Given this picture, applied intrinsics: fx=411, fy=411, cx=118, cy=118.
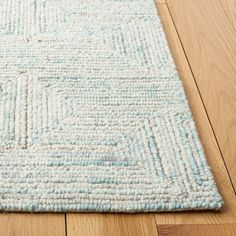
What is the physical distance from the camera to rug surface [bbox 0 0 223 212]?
64 cm

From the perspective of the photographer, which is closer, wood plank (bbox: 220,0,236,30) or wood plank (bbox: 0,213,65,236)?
wood plank (bbox: 0,213,65,236)

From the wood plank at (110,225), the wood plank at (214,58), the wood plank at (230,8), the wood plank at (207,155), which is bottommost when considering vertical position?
the wood plank at (110,225)

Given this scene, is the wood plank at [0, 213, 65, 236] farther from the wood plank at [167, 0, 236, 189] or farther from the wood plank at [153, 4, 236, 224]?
the wood plank at [167, 0, 236, 189]

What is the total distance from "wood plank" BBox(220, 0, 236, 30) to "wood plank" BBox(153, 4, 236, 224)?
0.51 feet

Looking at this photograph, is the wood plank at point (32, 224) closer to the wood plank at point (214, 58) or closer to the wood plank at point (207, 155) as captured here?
the wood plank at point (207, 155)

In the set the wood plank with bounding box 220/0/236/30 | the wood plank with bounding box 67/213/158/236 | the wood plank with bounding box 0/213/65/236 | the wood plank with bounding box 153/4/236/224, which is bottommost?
the wood plank with bounding box 0/213/65/236

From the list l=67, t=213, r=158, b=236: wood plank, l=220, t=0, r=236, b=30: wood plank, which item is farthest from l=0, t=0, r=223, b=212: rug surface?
l=220, t=0, r=236, b=30: wood plank

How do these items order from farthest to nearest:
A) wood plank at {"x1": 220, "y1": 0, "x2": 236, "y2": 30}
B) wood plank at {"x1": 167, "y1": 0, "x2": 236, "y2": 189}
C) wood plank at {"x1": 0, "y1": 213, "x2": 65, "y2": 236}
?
wood plank at {"x1": 220, "y1": 0, "x2": 236, "y2": 30}
wood plank at {"x1": 167, "y1": 0, "x2": 236, "y2": 189}
wood plank at {"x1": 0, "y1": 213, "x2": 65, "y2": 236}

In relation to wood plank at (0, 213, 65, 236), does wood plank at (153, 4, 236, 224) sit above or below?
above

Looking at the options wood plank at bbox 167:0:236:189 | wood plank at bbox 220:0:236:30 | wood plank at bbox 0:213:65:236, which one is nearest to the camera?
wood plank at bbox 0:213:65:236

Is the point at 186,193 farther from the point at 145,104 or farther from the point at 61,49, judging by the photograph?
the point at 61,49

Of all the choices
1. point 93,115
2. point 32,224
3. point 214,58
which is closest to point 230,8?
point 214,58

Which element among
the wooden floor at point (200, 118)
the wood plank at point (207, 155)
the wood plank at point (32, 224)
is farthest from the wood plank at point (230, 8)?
the wood plank at point (32, 224)

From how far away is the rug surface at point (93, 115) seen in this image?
25.3 inches
